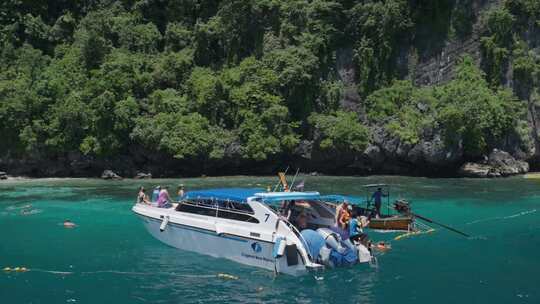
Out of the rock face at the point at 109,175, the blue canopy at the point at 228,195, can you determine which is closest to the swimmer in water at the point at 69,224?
the blue canopy at the point at 228,195

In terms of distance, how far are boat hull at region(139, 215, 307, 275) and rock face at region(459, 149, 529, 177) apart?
34219mm

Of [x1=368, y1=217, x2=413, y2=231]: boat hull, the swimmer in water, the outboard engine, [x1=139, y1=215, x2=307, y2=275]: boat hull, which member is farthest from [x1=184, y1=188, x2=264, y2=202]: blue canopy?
the outboard engine

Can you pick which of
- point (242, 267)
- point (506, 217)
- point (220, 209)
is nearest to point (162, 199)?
point (220, 209)

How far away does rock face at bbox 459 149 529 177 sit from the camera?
50.3 meters

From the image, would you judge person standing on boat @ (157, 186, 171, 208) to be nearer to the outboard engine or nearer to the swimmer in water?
the swimmer in water

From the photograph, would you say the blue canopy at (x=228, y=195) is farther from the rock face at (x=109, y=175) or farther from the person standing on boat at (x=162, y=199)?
the rock face at (x=109, y=175)

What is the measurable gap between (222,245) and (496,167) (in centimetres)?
3620

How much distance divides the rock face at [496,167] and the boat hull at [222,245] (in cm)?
3422

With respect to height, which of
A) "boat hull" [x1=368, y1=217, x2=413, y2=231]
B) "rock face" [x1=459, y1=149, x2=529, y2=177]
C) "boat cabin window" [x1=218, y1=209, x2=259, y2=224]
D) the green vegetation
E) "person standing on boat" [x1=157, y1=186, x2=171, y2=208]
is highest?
the green vegetation

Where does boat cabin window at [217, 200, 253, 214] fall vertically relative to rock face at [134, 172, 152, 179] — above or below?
below

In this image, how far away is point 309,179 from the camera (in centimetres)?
5009

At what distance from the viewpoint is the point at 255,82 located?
5503cm

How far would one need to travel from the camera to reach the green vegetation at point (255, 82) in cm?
5266

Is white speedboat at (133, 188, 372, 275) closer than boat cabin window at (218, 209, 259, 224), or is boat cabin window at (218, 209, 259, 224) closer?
white speedboat at (133, 188, 372, 275)
